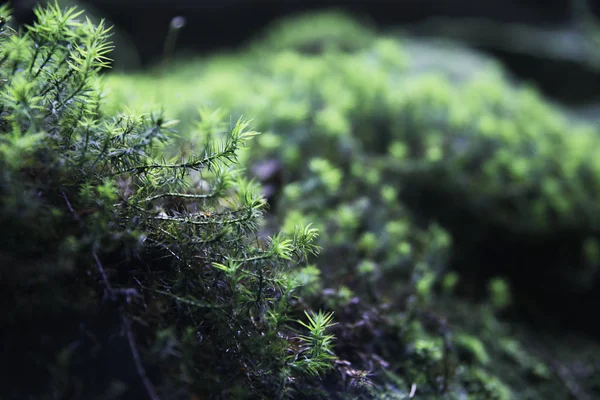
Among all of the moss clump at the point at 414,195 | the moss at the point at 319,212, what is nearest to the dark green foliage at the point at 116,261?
the moss at the point at 319,212

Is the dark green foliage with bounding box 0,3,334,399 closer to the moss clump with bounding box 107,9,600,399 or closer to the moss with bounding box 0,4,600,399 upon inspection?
the moss with bounding box 0,4,600,399

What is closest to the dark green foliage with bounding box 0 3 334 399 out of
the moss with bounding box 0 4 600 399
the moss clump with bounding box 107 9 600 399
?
the moss with bounding box 0 4 600 399

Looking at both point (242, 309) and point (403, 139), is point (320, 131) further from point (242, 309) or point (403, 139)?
point (242, 309)

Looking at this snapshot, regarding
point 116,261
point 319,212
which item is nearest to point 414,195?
point 319,212

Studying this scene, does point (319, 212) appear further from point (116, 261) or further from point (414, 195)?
point (116, 261)

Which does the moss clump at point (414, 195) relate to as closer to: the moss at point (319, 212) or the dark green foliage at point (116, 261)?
the moss at point (319, 212)

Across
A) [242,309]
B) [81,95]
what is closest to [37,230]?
[81,95]

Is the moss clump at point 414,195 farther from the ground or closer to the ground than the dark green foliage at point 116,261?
farther from the ground

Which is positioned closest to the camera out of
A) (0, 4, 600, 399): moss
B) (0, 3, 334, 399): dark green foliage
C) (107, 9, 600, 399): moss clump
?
(0, 3, 334, 399): dark green foliage
